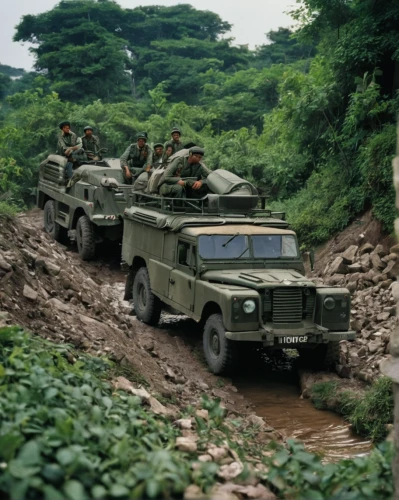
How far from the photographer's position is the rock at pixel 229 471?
16.4 ft

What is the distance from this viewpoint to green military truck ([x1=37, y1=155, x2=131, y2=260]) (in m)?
14.2

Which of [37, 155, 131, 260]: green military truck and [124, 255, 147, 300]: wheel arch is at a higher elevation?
[37, 155, 131, 260]: green military truck

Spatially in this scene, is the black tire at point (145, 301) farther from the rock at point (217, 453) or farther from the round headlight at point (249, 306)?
the rock at point (217, 453)

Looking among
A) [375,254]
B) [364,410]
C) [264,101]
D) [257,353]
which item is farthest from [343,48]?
[264,101]

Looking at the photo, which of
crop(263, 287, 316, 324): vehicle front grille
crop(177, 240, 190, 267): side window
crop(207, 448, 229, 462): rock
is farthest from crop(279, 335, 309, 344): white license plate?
crop(207, 448, 229, 462): rock

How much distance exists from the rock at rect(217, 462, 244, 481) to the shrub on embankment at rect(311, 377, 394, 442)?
278 cm

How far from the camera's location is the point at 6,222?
11.2 metres

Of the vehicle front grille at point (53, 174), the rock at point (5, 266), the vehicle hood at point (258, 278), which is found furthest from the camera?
the vehicle front grille at point (53, 174)

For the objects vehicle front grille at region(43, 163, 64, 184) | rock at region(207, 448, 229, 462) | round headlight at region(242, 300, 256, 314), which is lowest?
rock at region(207, 448, 229, 462)

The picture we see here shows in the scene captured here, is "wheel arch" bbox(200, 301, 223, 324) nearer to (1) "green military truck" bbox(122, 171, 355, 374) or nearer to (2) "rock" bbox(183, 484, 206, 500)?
(1) "green military truck" bbox(122, 171, 355, 374)

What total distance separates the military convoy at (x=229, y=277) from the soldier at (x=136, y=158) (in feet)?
6.97

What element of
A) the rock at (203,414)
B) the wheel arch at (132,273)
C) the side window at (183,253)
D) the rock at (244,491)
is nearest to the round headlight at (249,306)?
the side window at (183,253)

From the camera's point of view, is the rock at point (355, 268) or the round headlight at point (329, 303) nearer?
the round headlight at point (329, 303)

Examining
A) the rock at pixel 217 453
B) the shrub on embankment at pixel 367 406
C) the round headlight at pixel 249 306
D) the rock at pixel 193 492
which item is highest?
the round headlight at pixel 249 306
